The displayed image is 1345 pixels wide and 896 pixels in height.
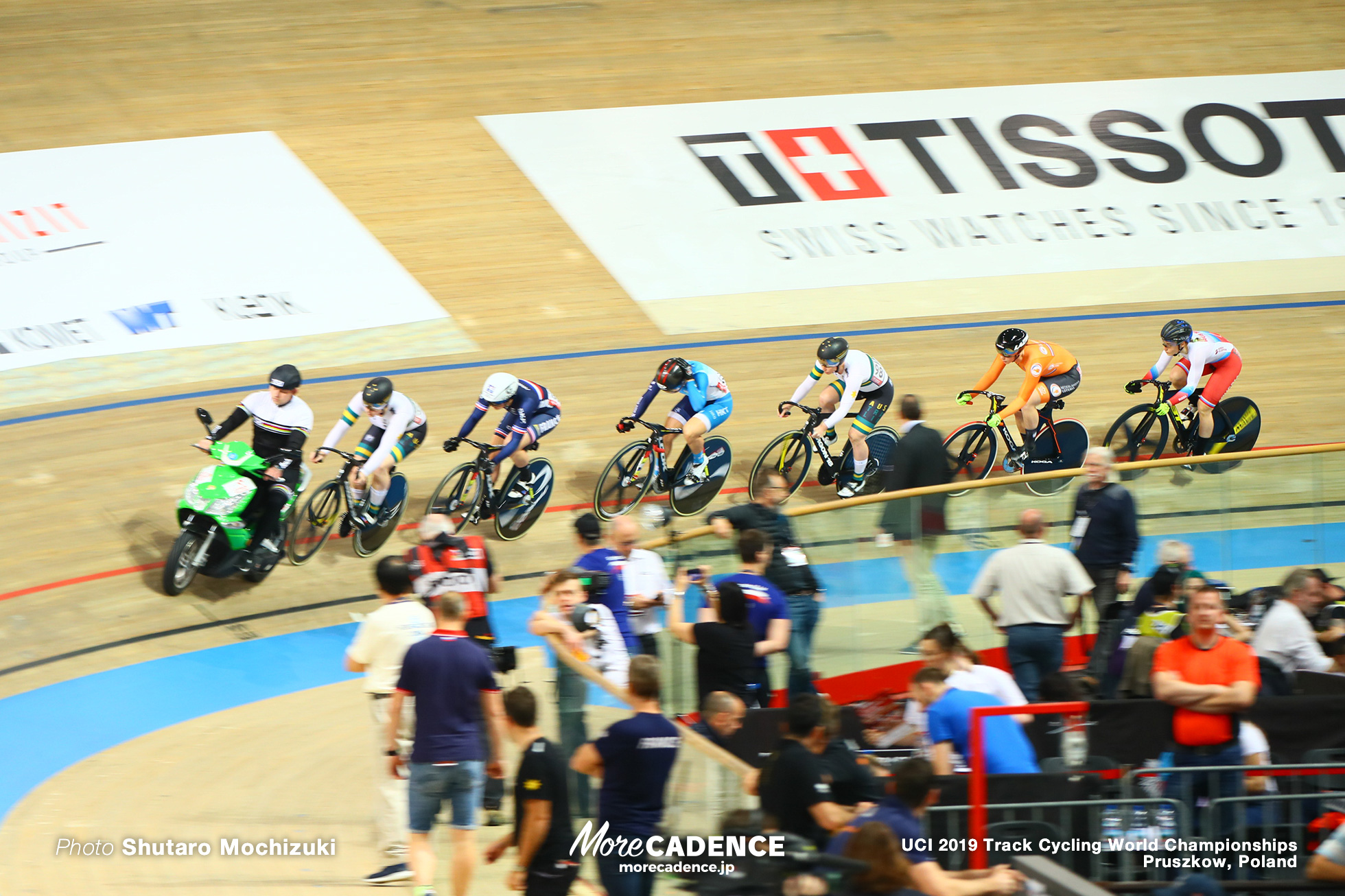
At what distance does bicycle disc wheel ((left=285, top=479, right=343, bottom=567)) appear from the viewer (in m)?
8.90

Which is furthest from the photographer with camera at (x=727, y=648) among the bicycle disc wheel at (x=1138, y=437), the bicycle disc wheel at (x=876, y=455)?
the bicycle disc wheel at (x=1138, y=437)

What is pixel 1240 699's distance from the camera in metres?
4.38

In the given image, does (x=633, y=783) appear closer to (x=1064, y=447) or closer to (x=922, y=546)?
(x=922, y=546)

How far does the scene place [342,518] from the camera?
29.9ft

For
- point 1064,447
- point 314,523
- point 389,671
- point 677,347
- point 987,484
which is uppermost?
point 677,347

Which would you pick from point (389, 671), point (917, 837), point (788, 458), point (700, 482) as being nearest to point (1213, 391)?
point (788, 458)

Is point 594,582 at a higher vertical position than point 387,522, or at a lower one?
lower

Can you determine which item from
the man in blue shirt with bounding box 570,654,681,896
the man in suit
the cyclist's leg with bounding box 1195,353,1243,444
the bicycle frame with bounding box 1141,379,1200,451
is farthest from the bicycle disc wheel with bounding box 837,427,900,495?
the man in blue shirt with bounding box 570,654,681,896

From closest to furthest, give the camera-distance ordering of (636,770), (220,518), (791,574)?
(636,770) → (791,574) → (220,518)

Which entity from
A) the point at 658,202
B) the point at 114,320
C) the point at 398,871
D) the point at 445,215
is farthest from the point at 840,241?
the point at 398,871

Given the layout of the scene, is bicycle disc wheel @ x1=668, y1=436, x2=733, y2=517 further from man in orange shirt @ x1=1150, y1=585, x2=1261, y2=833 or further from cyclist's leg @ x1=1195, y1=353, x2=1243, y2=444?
man in orange shirt @ x1=1150, y1=585, x2=1261, y2=833

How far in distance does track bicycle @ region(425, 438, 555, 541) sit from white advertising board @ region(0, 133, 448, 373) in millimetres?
2612

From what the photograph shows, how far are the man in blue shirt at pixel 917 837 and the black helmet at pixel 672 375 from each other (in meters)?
5.77

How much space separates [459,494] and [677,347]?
3.36 meters
